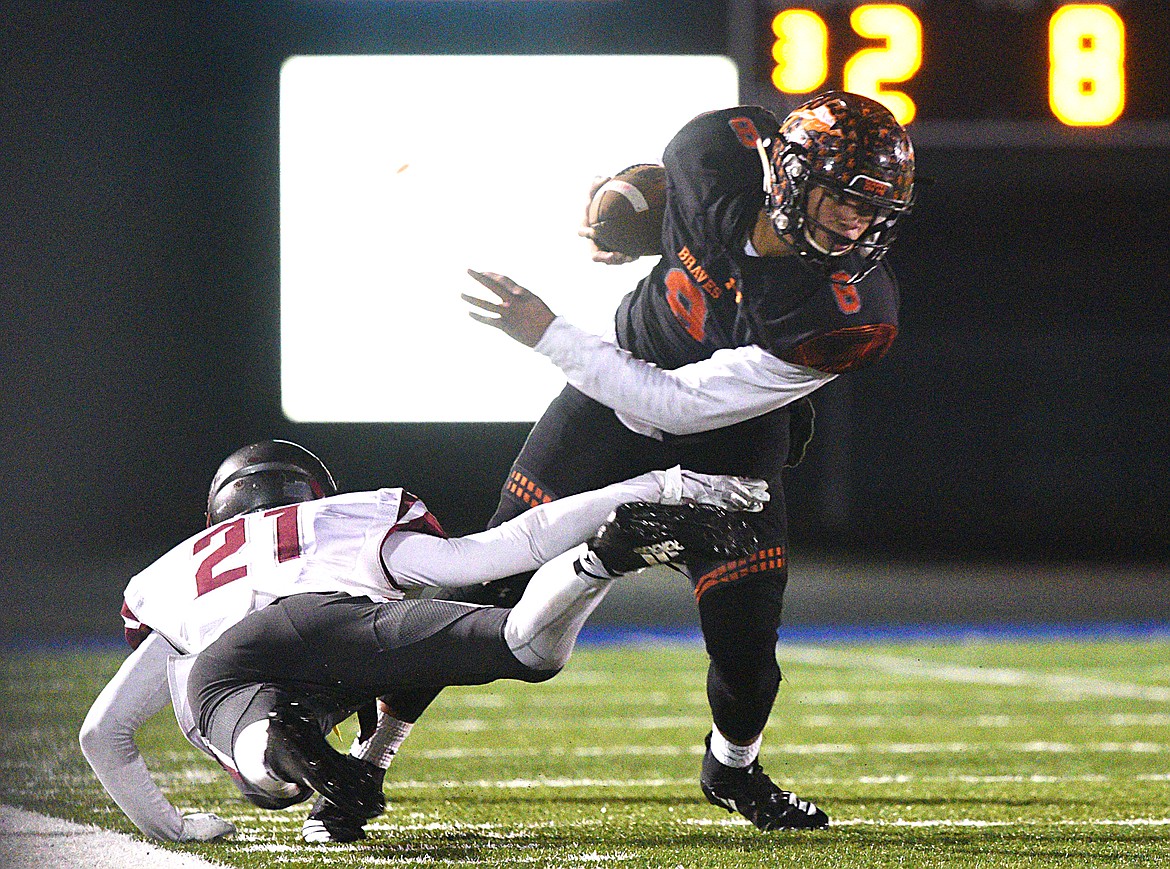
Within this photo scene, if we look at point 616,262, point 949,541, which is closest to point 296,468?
point 616,262

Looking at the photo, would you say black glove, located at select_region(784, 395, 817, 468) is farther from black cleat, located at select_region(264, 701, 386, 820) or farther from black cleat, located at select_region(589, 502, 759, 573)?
black cleat, located at select_region(264, 701, 386, 820)

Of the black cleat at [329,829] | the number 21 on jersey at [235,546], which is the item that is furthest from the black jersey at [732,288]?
the black cleat at [329,829]

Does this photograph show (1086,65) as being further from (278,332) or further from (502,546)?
(278,332)

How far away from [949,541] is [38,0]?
19.2 ft

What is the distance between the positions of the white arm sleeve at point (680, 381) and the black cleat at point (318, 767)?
0.67m

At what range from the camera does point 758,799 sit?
287 cm

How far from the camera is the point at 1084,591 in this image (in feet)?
28.8

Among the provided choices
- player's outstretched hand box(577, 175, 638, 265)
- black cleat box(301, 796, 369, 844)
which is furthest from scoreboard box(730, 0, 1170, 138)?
black cleat box(301, 796, 369, 844)

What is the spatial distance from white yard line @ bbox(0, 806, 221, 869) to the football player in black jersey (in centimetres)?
47

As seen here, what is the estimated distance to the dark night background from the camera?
8992 mm

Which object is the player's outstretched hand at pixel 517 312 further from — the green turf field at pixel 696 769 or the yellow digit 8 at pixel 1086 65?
the yellow digit 8 at pixel 1086 65

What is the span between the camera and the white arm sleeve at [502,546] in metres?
2.42

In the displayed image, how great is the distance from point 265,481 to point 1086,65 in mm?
4050

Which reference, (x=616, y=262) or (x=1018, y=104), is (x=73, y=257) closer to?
(x=1018, y=104)
